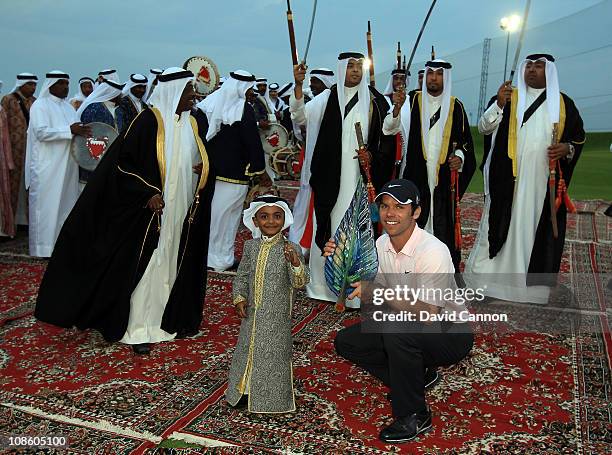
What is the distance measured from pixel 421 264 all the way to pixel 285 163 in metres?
4.59

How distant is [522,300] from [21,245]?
5.11 meters

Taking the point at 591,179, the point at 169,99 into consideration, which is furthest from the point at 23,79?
the point at 591,179

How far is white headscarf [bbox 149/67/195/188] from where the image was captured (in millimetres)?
3736

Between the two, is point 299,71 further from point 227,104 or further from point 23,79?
point 23,79

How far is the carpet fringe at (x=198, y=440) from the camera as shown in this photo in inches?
106

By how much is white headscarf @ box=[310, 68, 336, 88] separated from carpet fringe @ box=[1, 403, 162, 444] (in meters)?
5.18

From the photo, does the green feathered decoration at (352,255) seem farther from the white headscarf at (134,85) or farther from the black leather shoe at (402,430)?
the white headscarf at (134,85)

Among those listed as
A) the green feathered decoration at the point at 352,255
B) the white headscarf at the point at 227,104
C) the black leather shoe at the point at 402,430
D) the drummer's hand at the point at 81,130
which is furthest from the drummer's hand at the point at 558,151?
the drummer's hand at the point at 81,130

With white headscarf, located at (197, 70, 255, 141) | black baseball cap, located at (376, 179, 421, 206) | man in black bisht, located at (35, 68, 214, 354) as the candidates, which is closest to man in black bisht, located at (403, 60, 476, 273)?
white headscarf, located at (197, 70, 255, 141)

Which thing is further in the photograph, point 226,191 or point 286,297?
point 226,191

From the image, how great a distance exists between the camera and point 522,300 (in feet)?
16.2

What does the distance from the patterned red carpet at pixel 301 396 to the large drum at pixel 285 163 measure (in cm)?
308

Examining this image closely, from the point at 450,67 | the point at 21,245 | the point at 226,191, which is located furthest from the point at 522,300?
the point at 21,245

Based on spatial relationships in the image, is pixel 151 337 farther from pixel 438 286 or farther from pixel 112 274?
pixel 438 286
